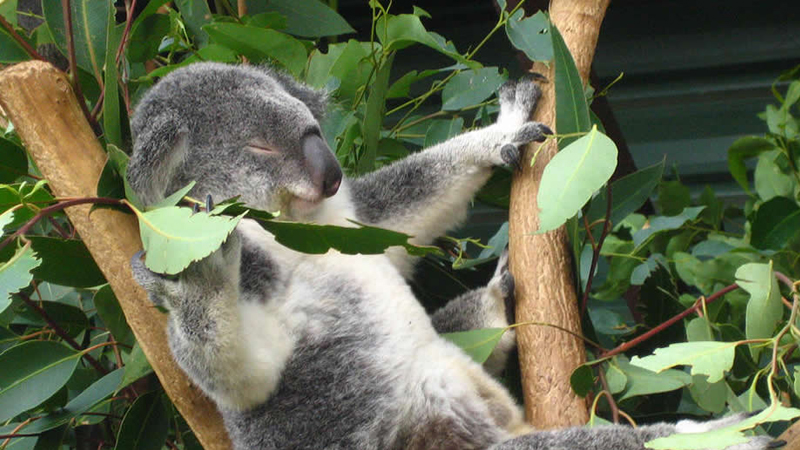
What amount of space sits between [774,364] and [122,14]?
10.9 ft

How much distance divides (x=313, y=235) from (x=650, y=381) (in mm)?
717

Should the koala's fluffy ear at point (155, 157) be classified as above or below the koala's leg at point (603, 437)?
below

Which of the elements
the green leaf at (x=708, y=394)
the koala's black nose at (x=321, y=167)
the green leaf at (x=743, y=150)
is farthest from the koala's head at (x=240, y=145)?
the green leaf at (x=743, y=150)

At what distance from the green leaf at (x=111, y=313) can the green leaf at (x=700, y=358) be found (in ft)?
3.42

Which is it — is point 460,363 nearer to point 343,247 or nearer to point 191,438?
point 343,247

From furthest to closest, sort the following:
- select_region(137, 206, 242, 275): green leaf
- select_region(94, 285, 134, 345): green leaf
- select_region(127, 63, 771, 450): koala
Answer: select_region(94, 285, 134, 345): green leaf
select_region(127, 63, 771, 450): koala
select_region(137, 206, 242, 275): green leaf

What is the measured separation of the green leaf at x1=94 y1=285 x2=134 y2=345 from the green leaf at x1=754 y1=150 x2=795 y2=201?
211 cm

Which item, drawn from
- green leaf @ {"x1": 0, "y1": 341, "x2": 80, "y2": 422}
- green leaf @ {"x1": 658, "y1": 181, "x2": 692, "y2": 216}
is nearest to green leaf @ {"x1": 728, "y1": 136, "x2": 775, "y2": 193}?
green leaf @ {"x1": 658, "y1": 181, "x2": 692, "y2": 216}

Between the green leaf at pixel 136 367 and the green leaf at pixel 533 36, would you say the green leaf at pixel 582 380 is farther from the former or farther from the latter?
the green leaf at pixel 136 367

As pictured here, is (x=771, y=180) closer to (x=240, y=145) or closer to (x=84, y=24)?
(x=240, y=145)

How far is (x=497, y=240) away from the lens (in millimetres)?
2209

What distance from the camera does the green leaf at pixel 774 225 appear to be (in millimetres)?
2307

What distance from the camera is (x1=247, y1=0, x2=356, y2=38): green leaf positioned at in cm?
221

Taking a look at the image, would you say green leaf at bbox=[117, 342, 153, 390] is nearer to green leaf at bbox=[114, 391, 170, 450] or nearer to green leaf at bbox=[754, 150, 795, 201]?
green leaf at bbox=[114, 391, 170, 450]
